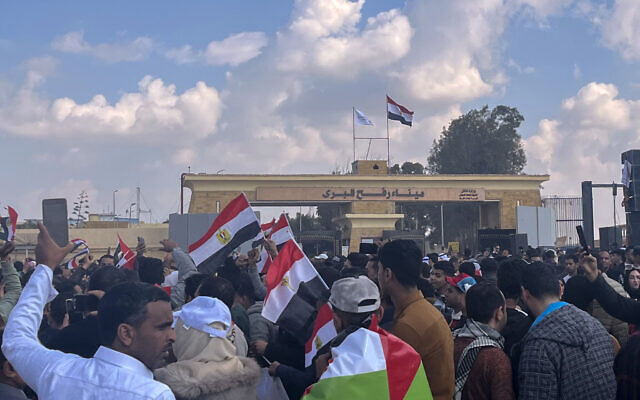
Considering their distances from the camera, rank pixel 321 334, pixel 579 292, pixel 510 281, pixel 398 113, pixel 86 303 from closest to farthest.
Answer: pixel 321 334, pixel 510 281, pixel 579 292, pixel 86 303, pixel 398 113

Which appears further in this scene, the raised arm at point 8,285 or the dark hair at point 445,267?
the dark hair at point 445,267

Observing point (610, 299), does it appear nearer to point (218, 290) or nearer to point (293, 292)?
point (293, 292)

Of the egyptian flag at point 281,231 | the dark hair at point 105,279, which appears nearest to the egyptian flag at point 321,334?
the dark hair at point 105,279

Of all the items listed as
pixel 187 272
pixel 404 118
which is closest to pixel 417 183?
pixel 404 118

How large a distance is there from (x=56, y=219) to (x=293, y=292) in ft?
6.07

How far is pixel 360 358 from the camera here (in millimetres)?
2844

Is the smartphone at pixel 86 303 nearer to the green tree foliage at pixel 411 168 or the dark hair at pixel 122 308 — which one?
the dark hair at pixel 122 308

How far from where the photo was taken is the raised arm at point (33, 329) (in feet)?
8.34

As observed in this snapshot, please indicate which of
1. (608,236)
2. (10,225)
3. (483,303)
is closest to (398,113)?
(608,236)

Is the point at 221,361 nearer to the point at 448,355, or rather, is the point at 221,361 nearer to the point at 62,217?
the point at 448,355

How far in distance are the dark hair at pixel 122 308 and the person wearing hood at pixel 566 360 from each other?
1949mm

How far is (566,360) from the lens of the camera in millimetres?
3510

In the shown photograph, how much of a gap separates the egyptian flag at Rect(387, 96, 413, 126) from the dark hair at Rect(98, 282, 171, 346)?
40336 millimetres

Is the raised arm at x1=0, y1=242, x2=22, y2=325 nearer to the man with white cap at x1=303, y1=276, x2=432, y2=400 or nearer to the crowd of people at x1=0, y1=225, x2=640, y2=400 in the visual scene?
the crowd of people at x1=0, y1=225, x2=640, y2=400
